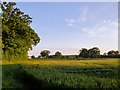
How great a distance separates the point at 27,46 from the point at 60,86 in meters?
58.6

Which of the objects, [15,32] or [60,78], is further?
[15,32]

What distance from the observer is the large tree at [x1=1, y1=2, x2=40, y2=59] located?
66.0 metres

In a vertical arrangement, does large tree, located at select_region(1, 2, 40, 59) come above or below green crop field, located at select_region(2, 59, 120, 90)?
above

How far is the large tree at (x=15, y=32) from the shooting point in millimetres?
66000

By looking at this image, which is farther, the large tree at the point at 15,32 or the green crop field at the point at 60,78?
the large tree at the point at 15,32

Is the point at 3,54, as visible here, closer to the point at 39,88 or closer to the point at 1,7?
the point at 1,7

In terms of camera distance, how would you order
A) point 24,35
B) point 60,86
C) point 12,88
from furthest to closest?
point 24,35
point 12,88
point 60,86

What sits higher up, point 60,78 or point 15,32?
point 15,32

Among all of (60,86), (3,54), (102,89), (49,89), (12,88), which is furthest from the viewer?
(3,54)

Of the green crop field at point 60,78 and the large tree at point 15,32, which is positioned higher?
the large tree at point 15,32

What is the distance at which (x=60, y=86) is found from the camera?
47.4 ft

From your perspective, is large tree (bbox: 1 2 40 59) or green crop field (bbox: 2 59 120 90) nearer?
green crop field (bbox: 2 59 120 90)

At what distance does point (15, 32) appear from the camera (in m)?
68.3

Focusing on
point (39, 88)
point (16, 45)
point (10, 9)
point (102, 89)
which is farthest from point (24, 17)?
point (102, 89)
